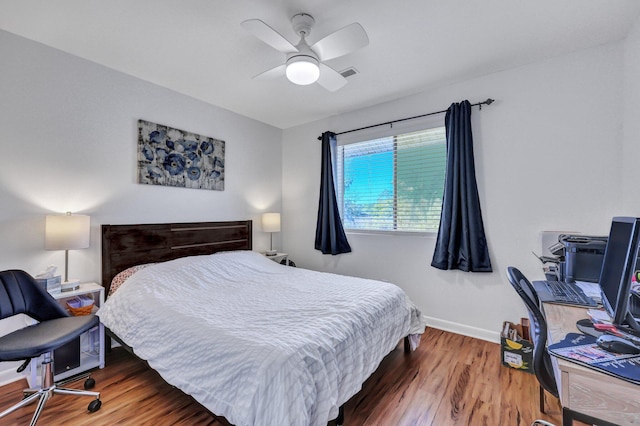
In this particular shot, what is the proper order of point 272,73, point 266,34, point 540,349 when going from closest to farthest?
point 540,349 < point 266,34 < point 272,73

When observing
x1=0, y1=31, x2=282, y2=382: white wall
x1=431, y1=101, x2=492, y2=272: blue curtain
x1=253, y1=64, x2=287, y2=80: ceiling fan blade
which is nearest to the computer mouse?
x1=431, y1=101, x2=492, y2=272: blue curtain

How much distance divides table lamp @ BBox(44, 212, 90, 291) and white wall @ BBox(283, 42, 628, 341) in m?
2.98

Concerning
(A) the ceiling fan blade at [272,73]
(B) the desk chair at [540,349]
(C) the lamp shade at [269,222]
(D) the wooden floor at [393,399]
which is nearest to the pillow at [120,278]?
(D) the wooden floor at [393,399]

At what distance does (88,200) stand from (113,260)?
1.95 feet

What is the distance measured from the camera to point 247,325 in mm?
1712

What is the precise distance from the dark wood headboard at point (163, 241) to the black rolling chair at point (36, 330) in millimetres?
574

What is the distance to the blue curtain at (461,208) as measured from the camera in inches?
112

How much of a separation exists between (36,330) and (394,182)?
11.4ft

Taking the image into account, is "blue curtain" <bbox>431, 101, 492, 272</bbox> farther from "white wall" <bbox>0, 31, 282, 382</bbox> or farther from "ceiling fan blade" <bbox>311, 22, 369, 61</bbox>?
"white wall" <bbox>0, 31, 282, 382</bbox>

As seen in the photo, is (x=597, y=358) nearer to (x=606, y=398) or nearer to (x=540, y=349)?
(x=606, y=398)

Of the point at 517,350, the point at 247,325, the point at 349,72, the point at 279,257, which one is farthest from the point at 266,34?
the point at 517,350

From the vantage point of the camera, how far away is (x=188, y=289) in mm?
2438

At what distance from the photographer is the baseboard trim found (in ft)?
9.34

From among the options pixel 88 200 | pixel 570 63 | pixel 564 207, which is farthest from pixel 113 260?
pixel 570 63
